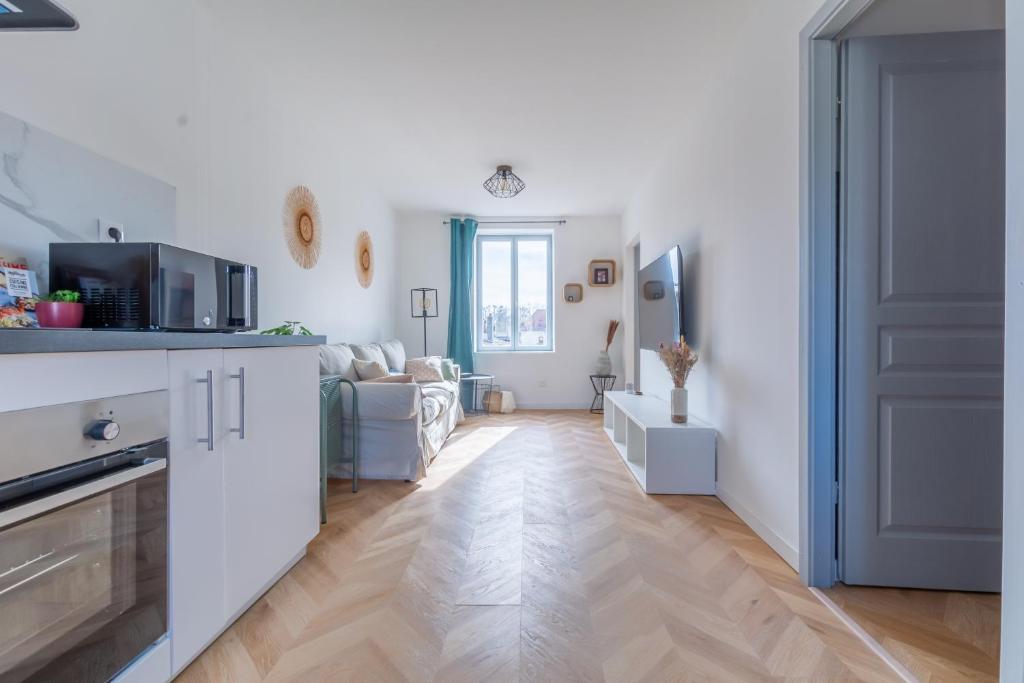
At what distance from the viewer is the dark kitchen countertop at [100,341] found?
31.7 inches

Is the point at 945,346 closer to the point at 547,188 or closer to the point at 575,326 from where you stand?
the point at 547,188

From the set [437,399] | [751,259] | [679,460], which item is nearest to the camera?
[751,259]

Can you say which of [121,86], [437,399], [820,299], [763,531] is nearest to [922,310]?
[820,299]

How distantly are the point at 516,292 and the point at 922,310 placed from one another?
4.98 metres

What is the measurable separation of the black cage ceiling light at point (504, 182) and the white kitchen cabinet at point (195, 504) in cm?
342

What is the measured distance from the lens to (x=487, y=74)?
2.80 meters

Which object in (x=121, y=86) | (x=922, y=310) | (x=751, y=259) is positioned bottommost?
(x=922, y=310)

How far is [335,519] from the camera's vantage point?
243 cm

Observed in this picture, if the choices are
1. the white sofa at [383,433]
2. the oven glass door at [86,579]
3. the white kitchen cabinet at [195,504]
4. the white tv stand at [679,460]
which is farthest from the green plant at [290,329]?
the white tv stand at [679,460]

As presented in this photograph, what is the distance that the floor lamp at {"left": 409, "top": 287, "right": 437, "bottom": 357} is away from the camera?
19.8 ft

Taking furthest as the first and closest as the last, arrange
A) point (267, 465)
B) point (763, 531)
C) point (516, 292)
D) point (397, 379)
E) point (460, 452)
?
point (516, 292) < point (460, 452) < point (397, 379) < point (763, 531) < point (267, 465)

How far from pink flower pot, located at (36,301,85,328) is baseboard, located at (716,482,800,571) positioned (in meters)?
2.60

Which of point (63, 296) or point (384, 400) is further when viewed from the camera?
point (384, 400)

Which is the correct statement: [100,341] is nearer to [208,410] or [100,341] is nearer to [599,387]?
[208,410]
